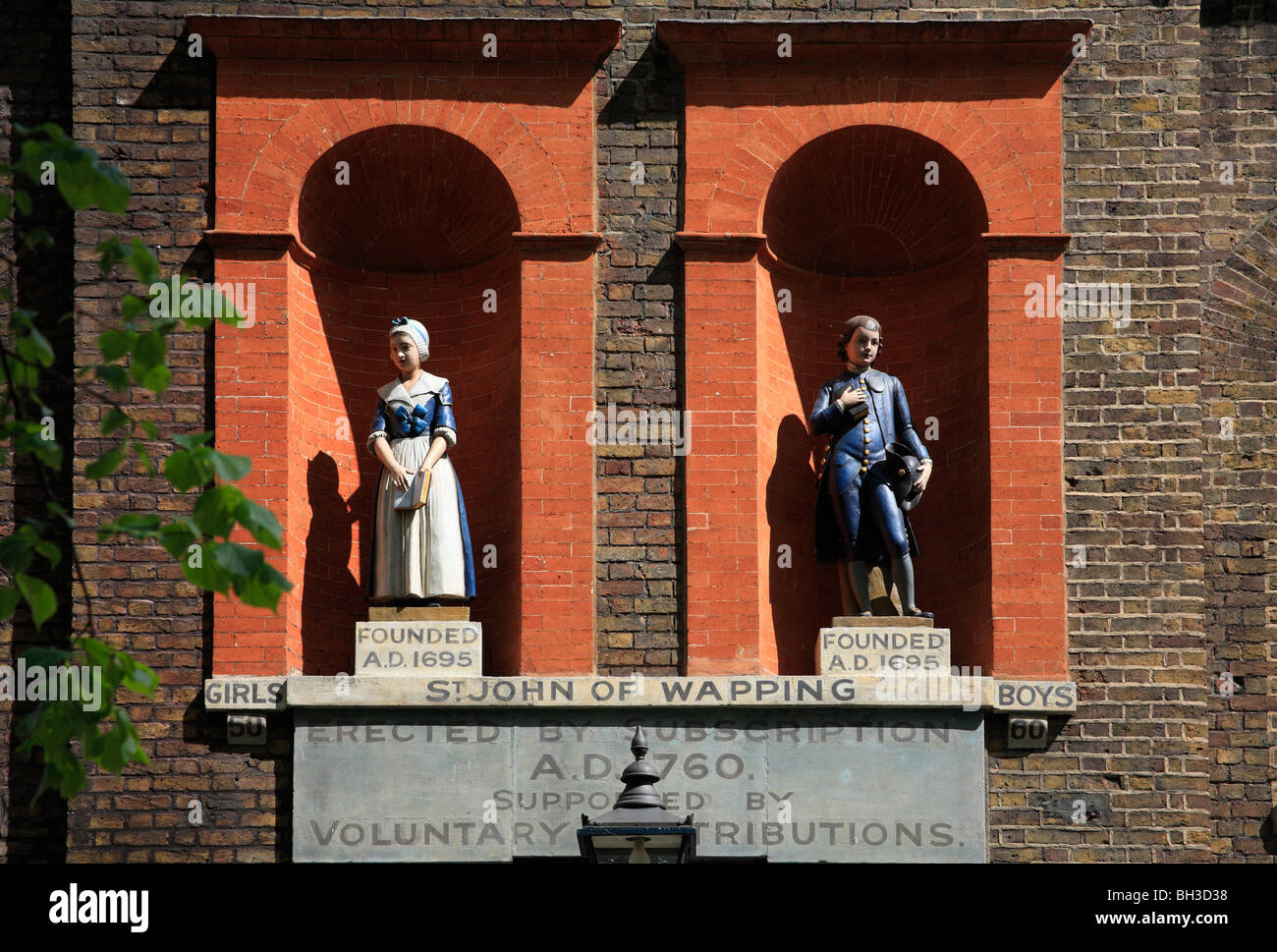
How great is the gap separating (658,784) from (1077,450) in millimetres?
3701

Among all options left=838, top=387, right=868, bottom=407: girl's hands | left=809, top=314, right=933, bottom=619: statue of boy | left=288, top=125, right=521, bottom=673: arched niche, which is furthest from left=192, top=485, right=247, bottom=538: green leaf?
left=838, top=387, right=868, bottom=407: girl's hands

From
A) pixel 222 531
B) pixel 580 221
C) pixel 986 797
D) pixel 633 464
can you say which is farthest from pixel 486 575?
pixel 222 531

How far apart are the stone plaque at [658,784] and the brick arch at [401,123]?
3569 millimetres

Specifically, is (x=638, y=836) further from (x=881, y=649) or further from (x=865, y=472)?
(x=865, y=472)

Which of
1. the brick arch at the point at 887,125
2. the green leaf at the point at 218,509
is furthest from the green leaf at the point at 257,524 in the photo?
the brick arch at the point at 887,125

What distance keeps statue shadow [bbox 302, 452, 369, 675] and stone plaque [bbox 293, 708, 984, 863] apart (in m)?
1.00

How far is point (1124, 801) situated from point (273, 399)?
6.29 meters

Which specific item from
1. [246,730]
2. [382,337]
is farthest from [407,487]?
[246,730]

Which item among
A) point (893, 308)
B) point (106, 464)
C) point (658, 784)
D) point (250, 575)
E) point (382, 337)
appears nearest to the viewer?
point (250, 575)

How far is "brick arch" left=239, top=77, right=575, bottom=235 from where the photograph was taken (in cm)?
1716

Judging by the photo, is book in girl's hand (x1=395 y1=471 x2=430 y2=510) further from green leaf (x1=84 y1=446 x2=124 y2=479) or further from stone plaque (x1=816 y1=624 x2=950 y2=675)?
green leaf (x1=84 y1=446 x2=124 y2=479)

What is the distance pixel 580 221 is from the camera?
1717 cm

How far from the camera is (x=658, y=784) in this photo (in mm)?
15930

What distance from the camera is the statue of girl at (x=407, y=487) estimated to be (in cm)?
1642
